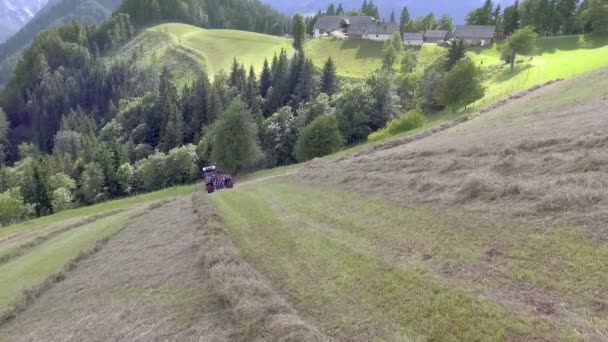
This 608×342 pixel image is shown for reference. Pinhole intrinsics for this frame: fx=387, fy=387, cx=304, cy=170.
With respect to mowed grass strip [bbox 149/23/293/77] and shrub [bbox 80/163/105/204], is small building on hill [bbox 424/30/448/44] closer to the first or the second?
mowed grass strip [bbox 149/23/293/77]

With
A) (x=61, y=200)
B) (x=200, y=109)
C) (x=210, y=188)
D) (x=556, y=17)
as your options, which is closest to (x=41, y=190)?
(x=61, y=200)

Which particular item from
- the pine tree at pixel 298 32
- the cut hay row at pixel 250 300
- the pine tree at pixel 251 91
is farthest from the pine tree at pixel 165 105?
the cut hay row at pixel 250 300

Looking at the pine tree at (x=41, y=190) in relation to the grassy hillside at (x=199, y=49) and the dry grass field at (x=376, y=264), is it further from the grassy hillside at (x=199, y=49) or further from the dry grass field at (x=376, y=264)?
the grassy hillside at (x=199, y=49)

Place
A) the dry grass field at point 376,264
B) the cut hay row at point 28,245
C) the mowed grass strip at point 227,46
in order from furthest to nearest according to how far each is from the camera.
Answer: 1. the mowed grass strip at point 227,46
2. the cut hay row at point 28,245
3. the dry grass field at point 376,264

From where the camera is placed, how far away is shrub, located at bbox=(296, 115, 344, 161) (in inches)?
2387

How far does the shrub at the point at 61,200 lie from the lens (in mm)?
64875

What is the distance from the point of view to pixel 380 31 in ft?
409

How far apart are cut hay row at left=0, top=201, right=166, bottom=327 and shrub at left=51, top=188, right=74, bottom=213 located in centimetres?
4736

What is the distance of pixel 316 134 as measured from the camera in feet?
200

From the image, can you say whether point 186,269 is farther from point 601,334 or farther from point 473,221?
point 601,334

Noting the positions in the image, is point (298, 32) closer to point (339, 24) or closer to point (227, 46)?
point (339, 24)

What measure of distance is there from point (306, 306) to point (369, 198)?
9627 millimetres

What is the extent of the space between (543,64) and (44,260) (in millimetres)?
86729

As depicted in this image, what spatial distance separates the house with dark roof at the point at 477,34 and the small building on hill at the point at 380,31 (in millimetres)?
20930
